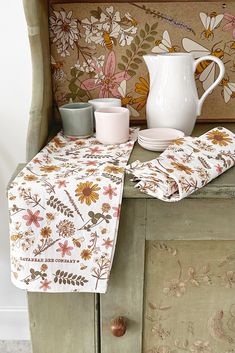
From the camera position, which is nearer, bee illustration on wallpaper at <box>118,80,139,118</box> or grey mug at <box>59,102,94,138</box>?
grey mug at <box>59,102,94,138</box>

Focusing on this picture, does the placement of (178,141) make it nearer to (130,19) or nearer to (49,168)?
(49,168)

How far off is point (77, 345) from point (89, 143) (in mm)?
492

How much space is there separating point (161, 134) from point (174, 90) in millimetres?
111

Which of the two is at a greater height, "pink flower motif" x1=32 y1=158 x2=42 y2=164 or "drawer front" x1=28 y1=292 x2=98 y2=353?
"pink flower motif" x1=32 y1=158 x2=42 y2=164

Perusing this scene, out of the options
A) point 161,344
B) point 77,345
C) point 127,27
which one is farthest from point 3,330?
point 127,27

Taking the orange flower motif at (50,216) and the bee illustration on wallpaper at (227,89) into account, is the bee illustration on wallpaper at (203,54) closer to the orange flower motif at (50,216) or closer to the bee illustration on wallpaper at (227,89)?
the bee illustration on wallpaper at (227,89)

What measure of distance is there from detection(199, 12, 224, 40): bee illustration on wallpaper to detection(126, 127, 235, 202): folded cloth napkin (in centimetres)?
32

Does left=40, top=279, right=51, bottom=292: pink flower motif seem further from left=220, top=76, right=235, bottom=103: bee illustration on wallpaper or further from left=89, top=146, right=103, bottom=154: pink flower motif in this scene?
left=220, top=76, right=235, bottom=103: bee illustration on wallpaper

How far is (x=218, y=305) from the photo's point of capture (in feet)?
3.16

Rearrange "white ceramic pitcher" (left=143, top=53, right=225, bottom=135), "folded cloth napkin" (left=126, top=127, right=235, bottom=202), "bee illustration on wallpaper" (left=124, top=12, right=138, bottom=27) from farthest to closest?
"bee illustration on wallpaper" (left=124, top=12, right=138, bottom=27) → "white ceramic pitcher" (left=143, top=53, right=225, bottom=135) → "folded cloth napkin" (left=126, top=127, right=235, bottom=202)

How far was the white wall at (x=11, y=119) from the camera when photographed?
1197mm

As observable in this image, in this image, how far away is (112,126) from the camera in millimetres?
1011

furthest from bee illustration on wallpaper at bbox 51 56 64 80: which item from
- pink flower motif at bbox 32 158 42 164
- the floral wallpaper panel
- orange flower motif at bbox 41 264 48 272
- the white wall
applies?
orange flower motif at bbox 41 264 48 272

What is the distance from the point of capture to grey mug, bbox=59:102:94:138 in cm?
105
